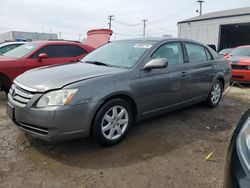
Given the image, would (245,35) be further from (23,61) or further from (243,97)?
(23,61)

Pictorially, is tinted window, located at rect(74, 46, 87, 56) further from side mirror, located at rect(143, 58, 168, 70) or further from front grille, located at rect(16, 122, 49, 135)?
front grille, located at rect(16, 122, 49, 135)

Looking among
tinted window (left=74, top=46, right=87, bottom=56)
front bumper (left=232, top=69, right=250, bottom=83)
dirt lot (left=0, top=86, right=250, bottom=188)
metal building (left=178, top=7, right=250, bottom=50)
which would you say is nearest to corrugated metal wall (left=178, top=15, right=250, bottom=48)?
metal building (left=178, top=7, right=250, bottom=50)

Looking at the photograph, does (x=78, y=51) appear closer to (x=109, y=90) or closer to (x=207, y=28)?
(x=109, y=90)

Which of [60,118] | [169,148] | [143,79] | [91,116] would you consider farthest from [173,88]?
[60,118]

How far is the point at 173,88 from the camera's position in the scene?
4.27 metres

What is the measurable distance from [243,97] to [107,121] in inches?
199

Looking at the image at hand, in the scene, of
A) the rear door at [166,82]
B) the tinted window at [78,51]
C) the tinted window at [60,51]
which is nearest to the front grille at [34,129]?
the rear door at [166,82]

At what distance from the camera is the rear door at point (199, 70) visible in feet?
15.5

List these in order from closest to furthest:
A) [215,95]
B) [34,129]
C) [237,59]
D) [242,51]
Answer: [34,129], [215,95], [237,59], [242,51]

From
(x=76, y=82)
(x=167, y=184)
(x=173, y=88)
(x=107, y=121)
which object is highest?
(x=76, y=82)

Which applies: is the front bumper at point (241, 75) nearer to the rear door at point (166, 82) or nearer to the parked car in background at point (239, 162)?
the rear door at point (166, 82)

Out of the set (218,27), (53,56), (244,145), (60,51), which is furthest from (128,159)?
(218,27)

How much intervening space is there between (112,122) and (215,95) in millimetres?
3173

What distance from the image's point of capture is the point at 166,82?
4.11 metres
